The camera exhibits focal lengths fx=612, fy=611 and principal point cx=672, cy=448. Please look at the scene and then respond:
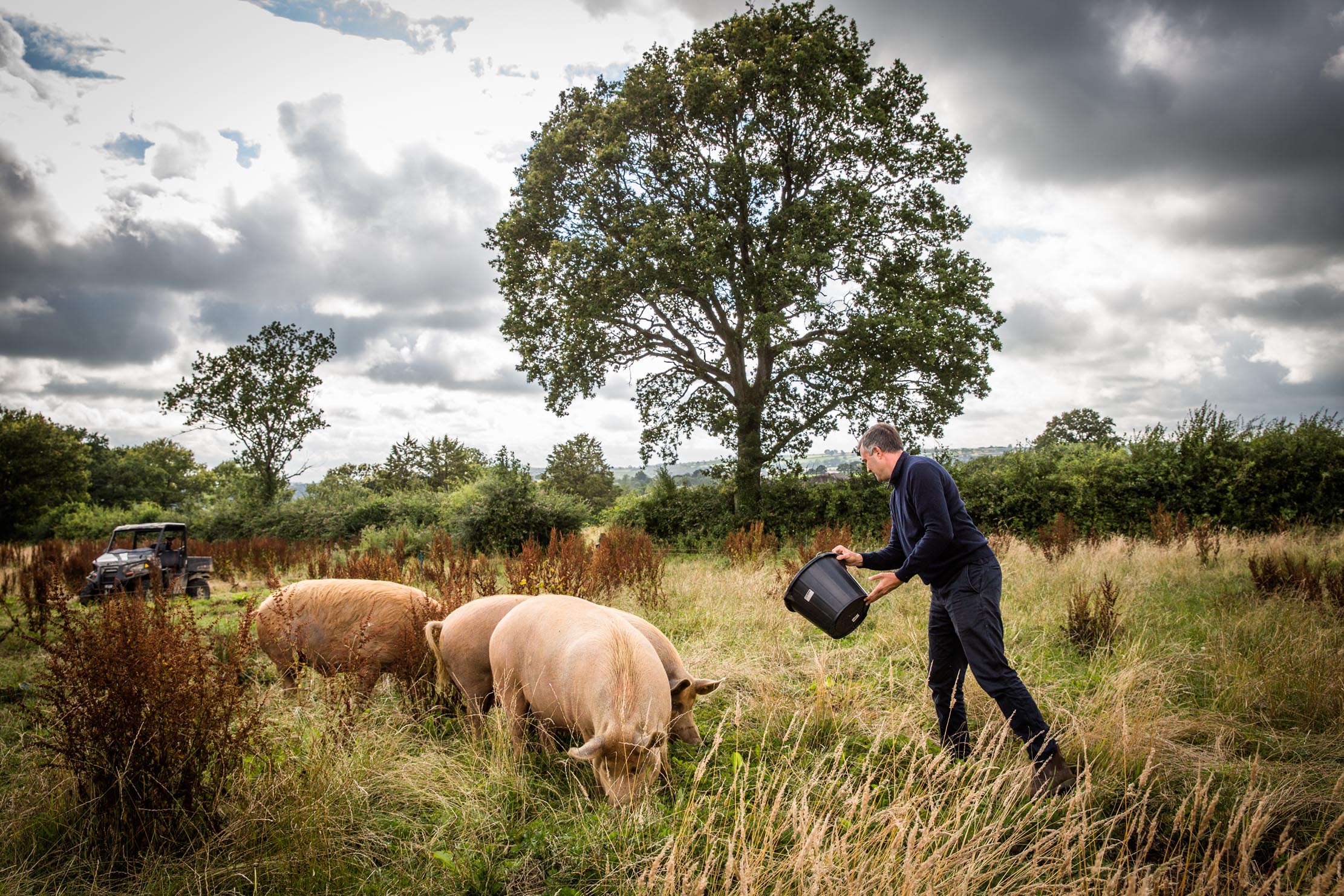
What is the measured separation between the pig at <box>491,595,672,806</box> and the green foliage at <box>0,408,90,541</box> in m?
41.2

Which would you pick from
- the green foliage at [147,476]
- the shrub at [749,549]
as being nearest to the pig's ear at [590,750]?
the shrub at [749,549]

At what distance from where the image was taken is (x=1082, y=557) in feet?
31.4

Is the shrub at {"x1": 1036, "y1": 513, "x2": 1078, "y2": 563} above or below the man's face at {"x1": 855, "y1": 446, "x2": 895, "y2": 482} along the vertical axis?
below

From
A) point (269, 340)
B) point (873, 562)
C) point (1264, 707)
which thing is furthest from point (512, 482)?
point (269, 340)

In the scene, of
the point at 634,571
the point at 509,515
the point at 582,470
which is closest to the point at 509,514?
the point at 509,515

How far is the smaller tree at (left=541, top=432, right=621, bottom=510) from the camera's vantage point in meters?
47.8

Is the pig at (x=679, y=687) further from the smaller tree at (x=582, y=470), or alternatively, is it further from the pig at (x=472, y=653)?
the smaller tree at (x=582, y=470)

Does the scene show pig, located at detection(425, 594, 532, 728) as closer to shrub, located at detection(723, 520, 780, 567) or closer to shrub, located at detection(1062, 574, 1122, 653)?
shrub, located at detection(1062, 574, 1122, 653)

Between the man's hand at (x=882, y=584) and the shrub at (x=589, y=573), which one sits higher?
the man's hand at (x=882, y=584)

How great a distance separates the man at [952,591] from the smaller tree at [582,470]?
137 feet

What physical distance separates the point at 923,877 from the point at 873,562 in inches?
82.0

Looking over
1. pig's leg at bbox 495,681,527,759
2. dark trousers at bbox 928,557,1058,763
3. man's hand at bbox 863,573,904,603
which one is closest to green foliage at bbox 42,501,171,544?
pig's leg at bbox 495,681,527,759

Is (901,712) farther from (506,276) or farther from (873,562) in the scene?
(506,276)

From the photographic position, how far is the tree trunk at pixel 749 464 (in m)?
16.6
